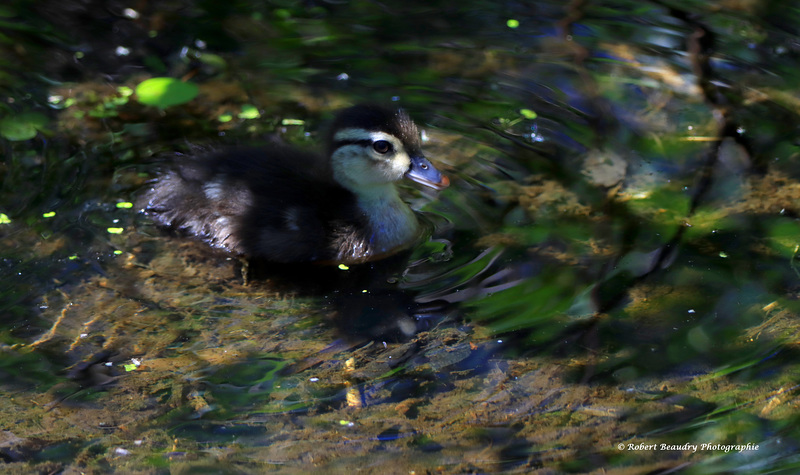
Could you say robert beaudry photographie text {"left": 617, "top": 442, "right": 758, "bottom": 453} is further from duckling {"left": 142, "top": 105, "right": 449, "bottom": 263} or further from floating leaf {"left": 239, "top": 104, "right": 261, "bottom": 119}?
floating leaf {"left": 239, "top": 104, "right": 261, "bottom": 119}

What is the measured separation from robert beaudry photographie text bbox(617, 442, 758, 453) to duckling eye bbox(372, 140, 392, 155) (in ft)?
6.60

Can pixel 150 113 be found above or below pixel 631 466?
below

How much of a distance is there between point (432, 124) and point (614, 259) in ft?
5.61

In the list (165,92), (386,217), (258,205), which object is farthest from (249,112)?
(386,217)

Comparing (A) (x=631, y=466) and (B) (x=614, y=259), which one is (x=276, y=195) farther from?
(A) (x=631, y=466)

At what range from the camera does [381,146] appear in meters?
4.35

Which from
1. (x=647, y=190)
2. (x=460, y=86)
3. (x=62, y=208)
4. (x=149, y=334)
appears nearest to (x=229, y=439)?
(x=149, y=334)

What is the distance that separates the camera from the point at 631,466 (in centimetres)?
291

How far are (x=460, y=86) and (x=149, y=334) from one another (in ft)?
9.36

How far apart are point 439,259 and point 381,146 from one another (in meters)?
0.67

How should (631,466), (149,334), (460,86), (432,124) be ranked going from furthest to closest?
(460,86) < (432,124) < (149,334) < (631,466)

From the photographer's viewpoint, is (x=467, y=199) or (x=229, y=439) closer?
(x=229, y=439)

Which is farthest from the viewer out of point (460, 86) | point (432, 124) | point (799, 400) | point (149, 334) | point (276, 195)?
point (460, 86)

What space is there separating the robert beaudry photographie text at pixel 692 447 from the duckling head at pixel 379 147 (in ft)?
5.94
